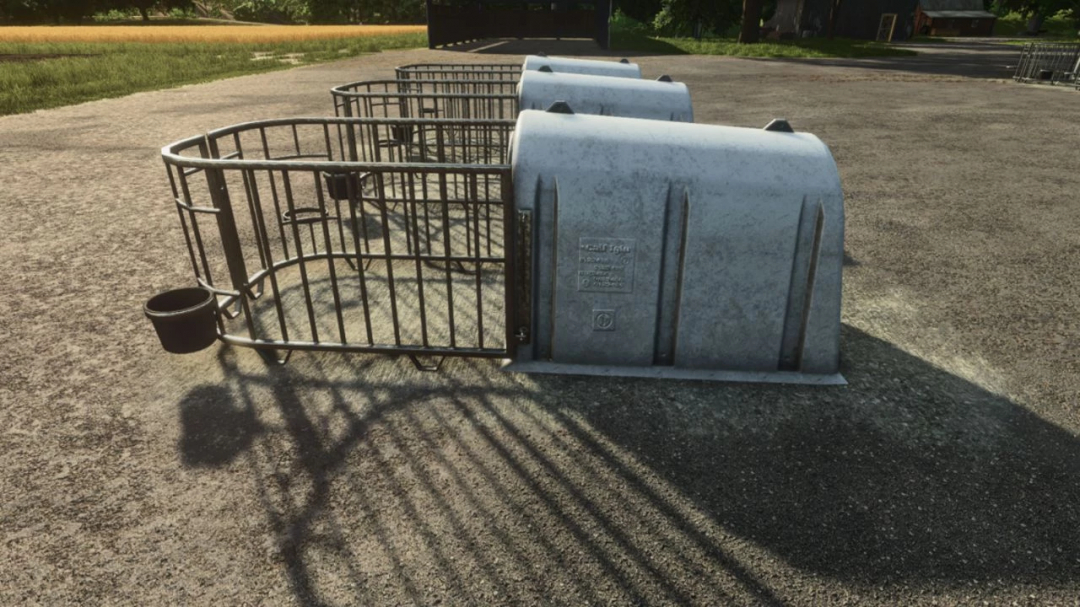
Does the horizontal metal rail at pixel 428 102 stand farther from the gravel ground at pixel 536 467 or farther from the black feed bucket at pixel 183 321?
the black feed bucket at pixel 183 321

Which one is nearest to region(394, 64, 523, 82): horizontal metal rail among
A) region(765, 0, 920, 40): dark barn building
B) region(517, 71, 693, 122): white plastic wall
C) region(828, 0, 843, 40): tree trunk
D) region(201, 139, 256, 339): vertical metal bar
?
region(517, 71, 693, 122): white plastic wall

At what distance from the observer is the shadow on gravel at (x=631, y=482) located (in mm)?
2629

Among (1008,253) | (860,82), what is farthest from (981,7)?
(1008,253)

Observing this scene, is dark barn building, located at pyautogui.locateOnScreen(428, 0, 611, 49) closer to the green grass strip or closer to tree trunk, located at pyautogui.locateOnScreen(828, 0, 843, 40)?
the green grass strip

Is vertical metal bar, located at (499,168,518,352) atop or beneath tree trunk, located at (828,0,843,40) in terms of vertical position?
A: beneath

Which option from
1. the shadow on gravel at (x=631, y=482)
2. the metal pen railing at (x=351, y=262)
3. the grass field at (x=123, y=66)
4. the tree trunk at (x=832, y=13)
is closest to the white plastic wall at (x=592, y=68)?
the metal pen railing at (x=351, y=262)

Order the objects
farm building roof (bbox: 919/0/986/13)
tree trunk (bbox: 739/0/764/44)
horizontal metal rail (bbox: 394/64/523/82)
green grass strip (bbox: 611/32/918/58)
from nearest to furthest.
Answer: horizontal metal rail (bbox: 394/64/523/82), green grass strip (bbox: 611/32/918/58), tree trunk (bbox: 739/0/764/44), farm building roof (bbox: 919/0/986/13)

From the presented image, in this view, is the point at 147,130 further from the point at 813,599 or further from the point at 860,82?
the point at 860,82

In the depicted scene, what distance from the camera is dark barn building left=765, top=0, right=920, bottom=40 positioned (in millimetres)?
47562

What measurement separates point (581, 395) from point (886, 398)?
2.05 meters

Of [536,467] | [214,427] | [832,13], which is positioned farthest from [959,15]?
[214,427]

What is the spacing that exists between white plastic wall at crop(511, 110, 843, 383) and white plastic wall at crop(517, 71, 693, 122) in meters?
2.54

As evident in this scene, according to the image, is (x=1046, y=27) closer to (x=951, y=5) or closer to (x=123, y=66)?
(x=951, y=5)

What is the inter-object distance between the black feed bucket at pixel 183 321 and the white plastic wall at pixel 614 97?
4115 mm
